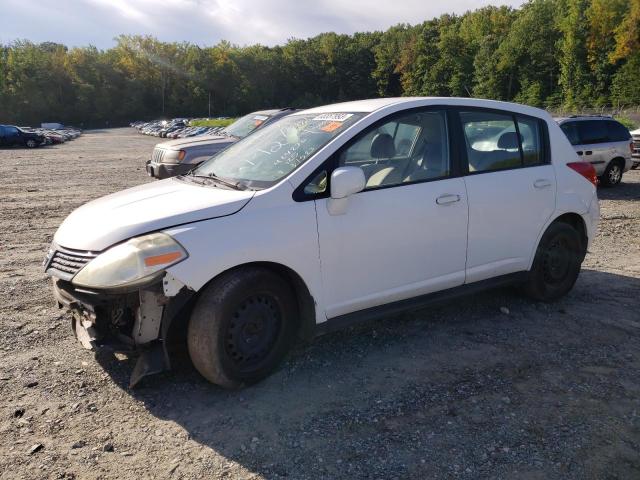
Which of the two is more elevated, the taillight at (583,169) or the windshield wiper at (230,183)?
the windshield wiper at (230,183)

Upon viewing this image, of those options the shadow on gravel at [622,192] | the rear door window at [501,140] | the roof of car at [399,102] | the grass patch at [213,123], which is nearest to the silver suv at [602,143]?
the shadow on gravel at [622,192]

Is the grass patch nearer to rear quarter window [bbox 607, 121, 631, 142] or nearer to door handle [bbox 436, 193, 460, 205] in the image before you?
rear quarter window [bbox 607, 121, 631, 142]

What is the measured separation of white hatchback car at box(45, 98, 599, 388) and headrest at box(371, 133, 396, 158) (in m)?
0.01

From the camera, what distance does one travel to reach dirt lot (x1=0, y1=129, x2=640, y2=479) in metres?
2.90

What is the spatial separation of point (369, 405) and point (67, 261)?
81.9 inches

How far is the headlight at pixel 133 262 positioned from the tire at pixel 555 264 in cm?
329

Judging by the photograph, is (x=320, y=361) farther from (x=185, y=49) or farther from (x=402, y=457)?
(x=185, y=49)

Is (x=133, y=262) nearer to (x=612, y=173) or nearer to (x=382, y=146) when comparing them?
(x=382, y=146)

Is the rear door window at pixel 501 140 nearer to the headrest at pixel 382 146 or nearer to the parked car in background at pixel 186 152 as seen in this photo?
the headrest at pixel 382 146

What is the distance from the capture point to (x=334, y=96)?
132 meters

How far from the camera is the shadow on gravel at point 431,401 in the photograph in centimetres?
293

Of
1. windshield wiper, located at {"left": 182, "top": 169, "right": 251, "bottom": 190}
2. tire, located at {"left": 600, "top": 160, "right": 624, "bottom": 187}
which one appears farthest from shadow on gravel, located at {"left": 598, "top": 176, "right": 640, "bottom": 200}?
windshield wiper, located at {"left": 182, "top": 169, "right": 251, "bottom": 190}

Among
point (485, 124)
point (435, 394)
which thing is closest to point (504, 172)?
point (485, 124)

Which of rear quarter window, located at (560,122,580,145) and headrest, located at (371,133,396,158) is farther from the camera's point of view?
rear quarter window, located at (560,122,580,145)
